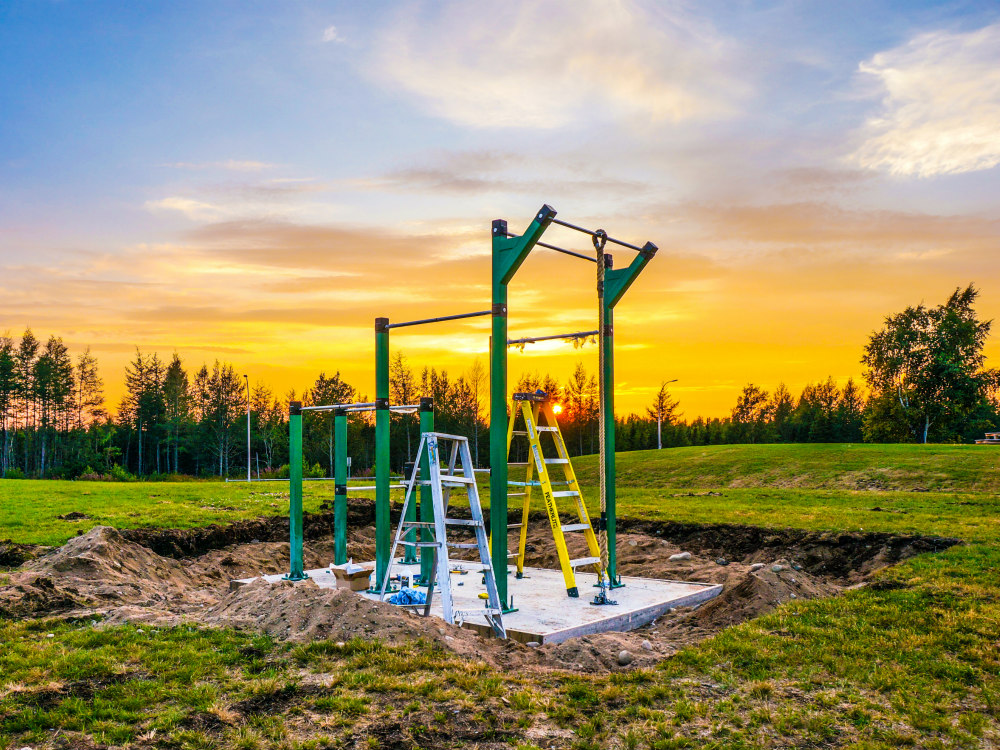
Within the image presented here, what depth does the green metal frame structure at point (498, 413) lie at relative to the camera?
8.13 meters

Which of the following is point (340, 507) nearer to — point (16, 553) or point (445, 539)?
point (445, 539)

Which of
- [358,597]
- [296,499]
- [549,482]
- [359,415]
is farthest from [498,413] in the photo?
[359,415]

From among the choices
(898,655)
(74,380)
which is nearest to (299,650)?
(898,655)

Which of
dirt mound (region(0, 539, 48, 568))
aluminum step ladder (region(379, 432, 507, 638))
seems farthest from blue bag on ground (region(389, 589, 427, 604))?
dirt mound (region(0, 539, 48, 568))

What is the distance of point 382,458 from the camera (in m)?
9.51

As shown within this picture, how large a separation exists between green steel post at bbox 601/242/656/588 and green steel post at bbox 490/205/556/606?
1.72 m

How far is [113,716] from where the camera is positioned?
494cm

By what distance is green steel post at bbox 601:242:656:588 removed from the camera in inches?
373

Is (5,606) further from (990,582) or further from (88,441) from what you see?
(88,441)

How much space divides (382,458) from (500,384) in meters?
2.23

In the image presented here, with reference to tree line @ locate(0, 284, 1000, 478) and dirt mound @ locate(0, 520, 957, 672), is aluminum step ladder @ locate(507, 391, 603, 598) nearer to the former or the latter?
dirt mound @ locate(0, 520, 957, 672)

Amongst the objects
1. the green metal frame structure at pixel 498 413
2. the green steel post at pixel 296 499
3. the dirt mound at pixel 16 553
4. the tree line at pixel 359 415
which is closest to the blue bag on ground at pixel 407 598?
the green metal frame structure at pixel 498 413

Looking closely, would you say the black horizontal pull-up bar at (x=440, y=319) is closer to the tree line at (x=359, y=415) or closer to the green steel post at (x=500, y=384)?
the green steel post at (x=500, y=384)

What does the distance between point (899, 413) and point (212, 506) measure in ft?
181
